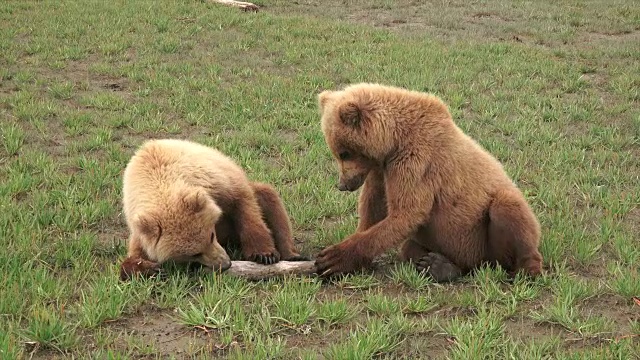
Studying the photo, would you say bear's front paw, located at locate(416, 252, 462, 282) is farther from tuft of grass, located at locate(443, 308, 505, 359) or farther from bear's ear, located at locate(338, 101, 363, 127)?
bear's ear, located at locate(338, 101, 363, 127)

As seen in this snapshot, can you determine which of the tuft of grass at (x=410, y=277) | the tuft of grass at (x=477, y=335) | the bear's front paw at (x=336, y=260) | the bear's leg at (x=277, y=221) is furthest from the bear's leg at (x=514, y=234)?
the bear's leg at (x=277, y=221)

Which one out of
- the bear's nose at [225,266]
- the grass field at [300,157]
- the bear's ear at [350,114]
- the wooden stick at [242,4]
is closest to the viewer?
the grass field at [300,157]

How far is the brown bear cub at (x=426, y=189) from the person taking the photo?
4.72 m

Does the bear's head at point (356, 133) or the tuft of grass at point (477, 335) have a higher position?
the bear's head at point (356, 133)

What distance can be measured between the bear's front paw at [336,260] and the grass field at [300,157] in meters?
0.09

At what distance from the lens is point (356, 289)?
15.3 feet

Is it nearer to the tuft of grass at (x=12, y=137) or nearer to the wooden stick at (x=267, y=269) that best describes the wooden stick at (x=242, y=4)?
the tuft of grass at (x=12, y=137)

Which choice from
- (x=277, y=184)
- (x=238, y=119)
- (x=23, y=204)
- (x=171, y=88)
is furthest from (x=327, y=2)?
(x=23, y=204)

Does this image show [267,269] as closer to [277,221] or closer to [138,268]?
[277,221]

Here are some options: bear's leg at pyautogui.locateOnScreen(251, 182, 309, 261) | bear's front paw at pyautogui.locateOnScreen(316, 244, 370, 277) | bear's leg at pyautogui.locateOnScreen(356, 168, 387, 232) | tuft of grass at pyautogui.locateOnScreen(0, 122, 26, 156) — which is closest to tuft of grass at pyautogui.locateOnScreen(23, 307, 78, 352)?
bear's front paw at pyautogui.locateOnScreen(316, 244, 370, 277)

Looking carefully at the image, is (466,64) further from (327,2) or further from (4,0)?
(4,0)

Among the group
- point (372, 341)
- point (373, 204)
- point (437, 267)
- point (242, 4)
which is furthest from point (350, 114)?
point (242, 4)

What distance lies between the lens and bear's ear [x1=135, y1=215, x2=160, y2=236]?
4262 mm

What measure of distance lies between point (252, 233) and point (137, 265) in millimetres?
932
